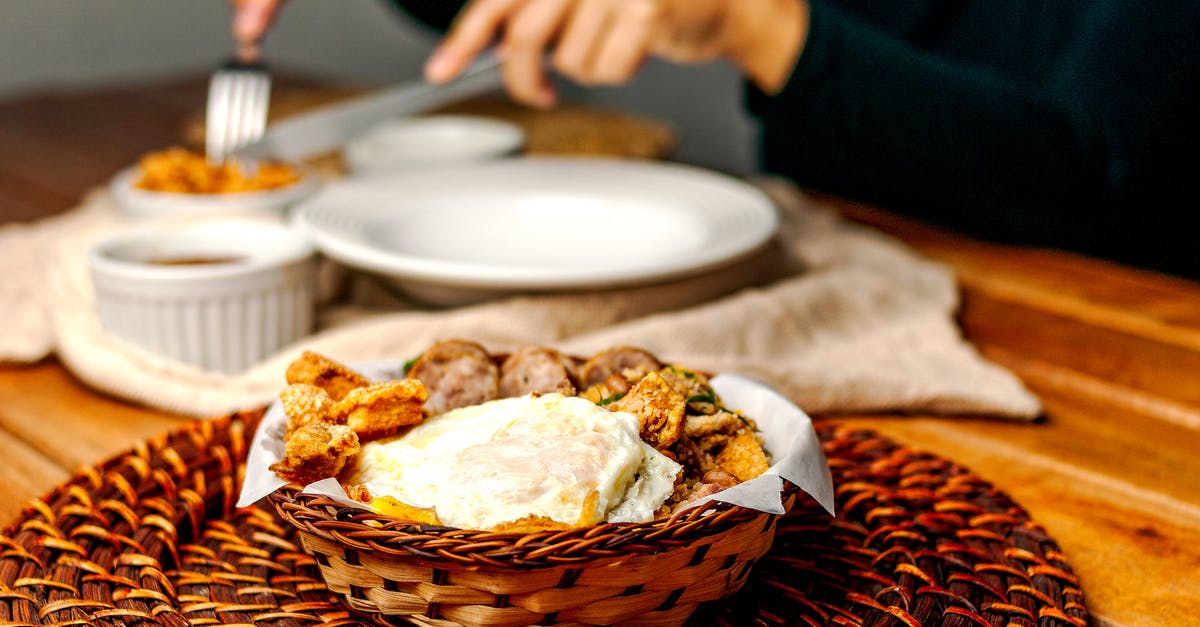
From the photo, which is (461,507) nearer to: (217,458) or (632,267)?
(217,458)

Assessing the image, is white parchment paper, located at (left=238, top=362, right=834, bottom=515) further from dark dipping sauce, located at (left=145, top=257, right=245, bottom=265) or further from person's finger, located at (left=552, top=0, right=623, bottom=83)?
person's finger, located at (left=552, top=0, right=623, bottom=83)

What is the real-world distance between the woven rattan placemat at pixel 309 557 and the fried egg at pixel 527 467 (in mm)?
102

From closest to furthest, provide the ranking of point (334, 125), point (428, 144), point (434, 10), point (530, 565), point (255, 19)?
1. point (530, 565)
2. point (334, 125)
3. point (255, 19)
4. point (428, 144)
5. point (434, 10)

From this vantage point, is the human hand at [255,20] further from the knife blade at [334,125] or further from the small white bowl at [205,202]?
the small white bowl at [205,202]

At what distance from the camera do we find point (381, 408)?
714 mm

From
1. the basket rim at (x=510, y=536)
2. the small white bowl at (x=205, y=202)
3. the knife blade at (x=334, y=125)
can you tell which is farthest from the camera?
the knife blade at (x=334, y=125)

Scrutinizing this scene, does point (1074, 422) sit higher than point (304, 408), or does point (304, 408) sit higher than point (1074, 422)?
point (304, 408)

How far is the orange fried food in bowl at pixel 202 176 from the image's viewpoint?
4.72 feet

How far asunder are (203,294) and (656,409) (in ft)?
2.02

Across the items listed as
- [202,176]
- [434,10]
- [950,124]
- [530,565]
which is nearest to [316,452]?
[530,565]

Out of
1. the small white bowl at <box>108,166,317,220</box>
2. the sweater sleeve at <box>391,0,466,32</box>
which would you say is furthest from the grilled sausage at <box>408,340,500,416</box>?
the sweater sleeve at <box>391,0,466,32</box>

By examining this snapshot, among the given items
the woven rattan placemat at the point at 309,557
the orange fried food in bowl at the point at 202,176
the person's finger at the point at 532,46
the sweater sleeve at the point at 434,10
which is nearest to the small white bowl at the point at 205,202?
the orange fried food in bowl at the point at 202,176

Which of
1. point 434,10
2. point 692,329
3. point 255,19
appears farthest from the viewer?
point 434,10

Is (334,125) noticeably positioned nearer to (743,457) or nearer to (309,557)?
(309,557)
